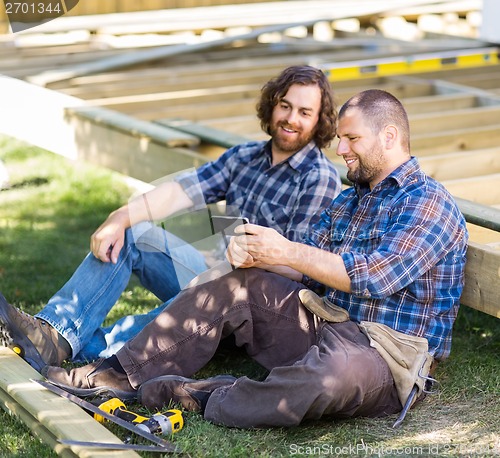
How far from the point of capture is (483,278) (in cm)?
351

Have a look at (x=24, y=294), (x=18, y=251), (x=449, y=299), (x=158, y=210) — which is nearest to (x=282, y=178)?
(x=158, y=210)

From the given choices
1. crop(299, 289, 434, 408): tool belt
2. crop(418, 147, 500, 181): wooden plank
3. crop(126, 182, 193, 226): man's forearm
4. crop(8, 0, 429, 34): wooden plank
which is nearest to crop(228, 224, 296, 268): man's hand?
crop(299, 289, 434, 408): tool belt

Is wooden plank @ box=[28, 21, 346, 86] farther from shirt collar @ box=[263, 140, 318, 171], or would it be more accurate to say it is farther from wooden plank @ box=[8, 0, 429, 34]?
shirt collar @ box=[263, 140, 318, 171]

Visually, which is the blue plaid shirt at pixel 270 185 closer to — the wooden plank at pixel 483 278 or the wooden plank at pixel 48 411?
the wooden plank at pixel 483 278

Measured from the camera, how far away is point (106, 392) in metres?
3.45

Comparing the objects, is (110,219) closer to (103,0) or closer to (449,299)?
(449,299)

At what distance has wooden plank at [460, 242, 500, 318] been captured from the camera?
346cm

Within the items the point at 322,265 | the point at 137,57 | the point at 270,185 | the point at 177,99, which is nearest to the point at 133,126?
the point at 177,99

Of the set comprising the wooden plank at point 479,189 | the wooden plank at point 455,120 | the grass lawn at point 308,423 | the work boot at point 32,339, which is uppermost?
the wooden plank at point 455,120

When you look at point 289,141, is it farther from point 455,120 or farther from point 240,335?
point 455,120

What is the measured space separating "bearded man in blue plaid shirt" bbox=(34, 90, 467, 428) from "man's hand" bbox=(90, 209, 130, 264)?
1.82ft

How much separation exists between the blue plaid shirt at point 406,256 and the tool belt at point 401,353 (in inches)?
1.8

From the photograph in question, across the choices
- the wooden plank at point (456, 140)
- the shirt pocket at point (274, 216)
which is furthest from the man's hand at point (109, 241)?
the wooden plank at point (456, 140)

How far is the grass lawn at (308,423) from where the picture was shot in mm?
3109
